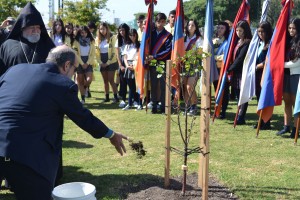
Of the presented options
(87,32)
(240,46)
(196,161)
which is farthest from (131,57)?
(196,161)

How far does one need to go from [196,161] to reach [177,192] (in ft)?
4.35

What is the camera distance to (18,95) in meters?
3.18

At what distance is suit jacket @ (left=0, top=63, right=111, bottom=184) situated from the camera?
3.15 m

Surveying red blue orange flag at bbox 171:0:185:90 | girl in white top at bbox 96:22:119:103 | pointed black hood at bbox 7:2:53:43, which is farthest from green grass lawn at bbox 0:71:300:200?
girl in white top at bbox 96:22:119:103

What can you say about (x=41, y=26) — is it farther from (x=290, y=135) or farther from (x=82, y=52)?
(x=82, y=52)

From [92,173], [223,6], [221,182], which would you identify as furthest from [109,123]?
[223,6]

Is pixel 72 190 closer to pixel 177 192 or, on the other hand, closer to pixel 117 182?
pixel 117 182

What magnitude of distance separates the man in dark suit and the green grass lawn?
67.1 inches

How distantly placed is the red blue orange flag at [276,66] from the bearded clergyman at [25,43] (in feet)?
13.2

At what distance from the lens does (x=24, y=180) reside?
126 inches

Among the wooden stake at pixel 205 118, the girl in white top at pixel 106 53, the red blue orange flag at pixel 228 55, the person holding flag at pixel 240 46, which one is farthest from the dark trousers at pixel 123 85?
the wooden stake at pixel 205 118

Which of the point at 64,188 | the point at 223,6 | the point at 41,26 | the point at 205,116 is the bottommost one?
the point at 64,188

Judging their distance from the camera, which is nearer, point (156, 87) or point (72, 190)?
point (72, 190)

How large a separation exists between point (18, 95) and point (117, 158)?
11.1 ft
